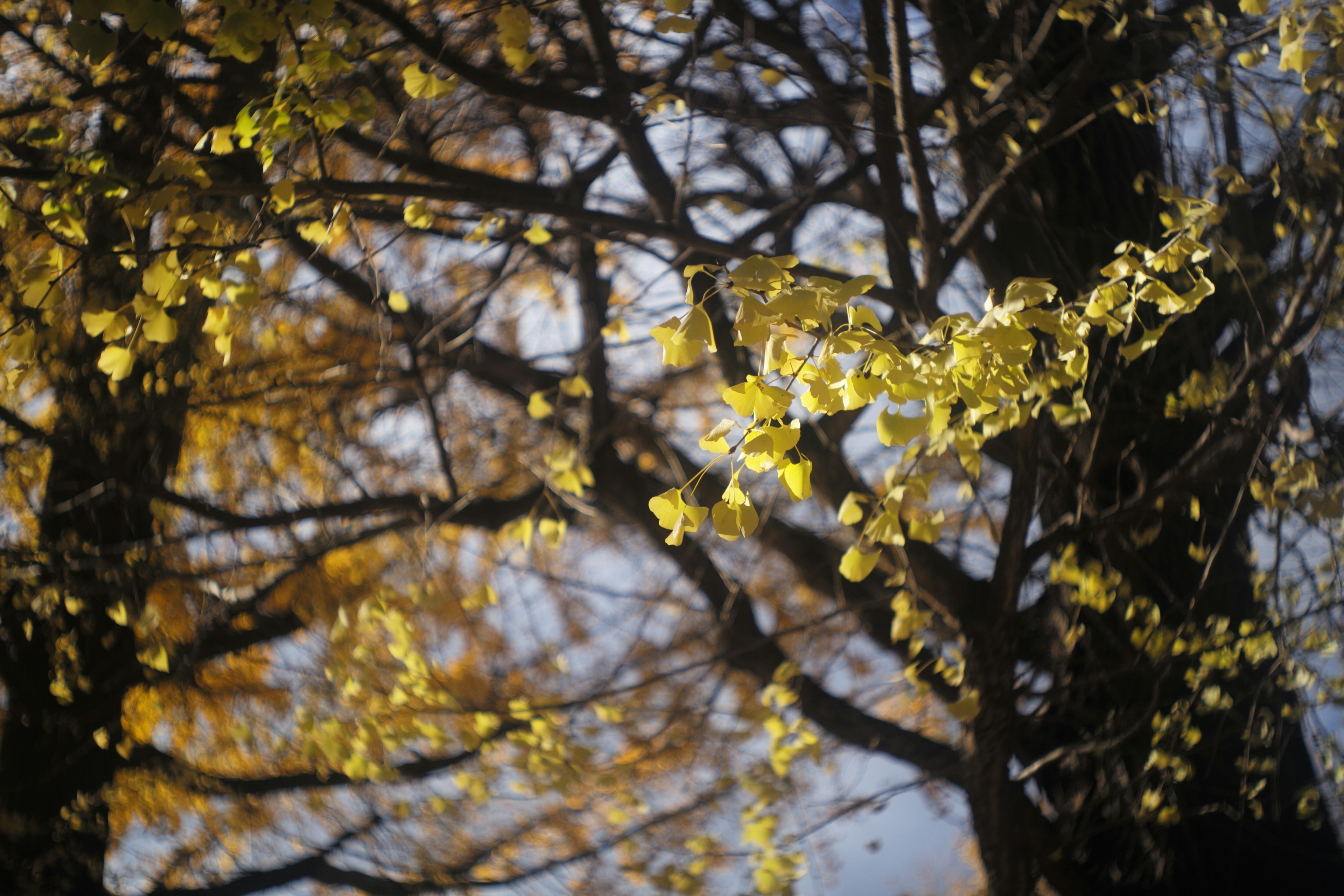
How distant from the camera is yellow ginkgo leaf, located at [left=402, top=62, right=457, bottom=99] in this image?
1.17m

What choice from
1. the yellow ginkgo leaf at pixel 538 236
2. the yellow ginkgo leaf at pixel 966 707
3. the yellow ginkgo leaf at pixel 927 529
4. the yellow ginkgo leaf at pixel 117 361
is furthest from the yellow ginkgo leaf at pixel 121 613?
the yellow ginkgo leaf at pixel 966 707

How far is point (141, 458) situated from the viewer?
2.60m

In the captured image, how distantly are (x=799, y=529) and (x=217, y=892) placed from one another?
251cm

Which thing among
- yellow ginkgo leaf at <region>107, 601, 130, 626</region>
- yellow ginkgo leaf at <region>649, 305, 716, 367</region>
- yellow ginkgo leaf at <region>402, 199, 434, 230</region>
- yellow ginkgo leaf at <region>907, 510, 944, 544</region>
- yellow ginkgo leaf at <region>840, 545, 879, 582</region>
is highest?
yellow ginkgo leaf at <region>402, 199, 434, 230</region>

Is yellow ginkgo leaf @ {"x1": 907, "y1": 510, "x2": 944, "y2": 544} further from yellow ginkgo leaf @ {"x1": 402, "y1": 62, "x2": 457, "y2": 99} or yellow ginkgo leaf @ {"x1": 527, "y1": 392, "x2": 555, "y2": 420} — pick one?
yellow ginkgo leaf @ {"x1": 402, "y1": 62, "x2": 457, "y2": 99}

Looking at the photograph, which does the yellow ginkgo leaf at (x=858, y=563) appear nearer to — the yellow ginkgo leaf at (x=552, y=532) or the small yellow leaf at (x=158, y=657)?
the yellow ginkgo leaf at (x=552, y=532)

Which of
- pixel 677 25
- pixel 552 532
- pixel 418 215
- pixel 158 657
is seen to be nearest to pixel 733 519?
pixel 677 25

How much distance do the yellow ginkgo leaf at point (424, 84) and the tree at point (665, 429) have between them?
0.04ft

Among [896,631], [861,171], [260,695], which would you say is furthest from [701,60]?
[260,695]

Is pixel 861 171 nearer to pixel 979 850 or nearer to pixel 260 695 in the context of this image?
pixel 979 850

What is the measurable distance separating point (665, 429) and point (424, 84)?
72.7 inches

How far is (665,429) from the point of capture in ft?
9.58

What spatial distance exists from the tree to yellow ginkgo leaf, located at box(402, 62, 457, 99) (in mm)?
11

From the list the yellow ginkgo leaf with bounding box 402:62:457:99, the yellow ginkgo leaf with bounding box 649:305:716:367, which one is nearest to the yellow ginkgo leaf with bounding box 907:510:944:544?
the yellow ginkgo leaf with bounding box 649:305:716:367
